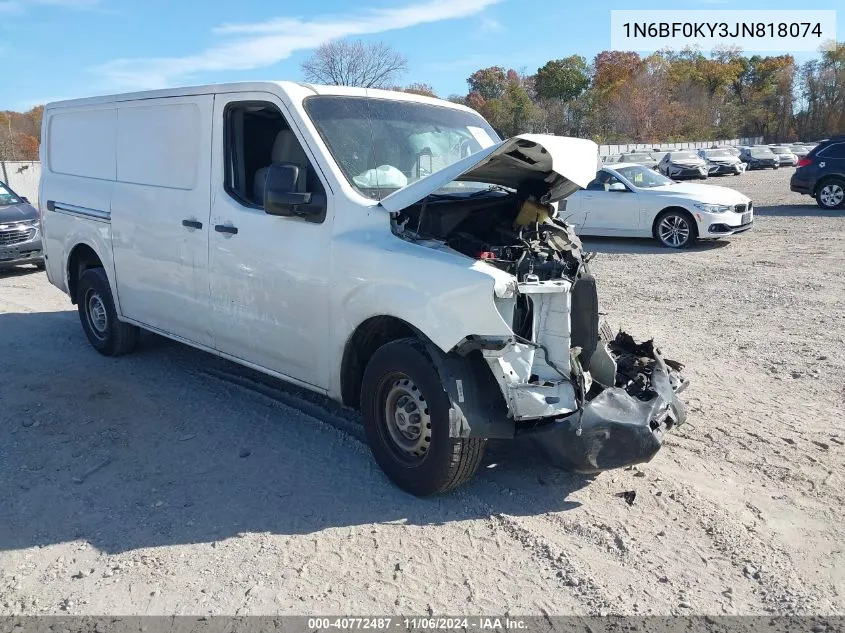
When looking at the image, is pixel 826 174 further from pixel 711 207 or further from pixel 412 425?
pixel 412 425

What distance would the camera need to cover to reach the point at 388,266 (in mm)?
3869

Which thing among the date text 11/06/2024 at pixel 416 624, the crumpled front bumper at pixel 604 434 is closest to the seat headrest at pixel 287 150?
the crumpled front bumper at pixel 604 434

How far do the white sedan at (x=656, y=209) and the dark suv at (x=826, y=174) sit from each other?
21.7 feet

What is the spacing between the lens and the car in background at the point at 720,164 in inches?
1549

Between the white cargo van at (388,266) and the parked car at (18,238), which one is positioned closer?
the white cargo van at (388,266)

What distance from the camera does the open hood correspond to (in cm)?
368

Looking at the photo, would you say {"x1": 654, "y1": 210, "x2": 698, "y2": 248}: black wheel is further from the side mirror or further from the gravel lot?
the side mirror

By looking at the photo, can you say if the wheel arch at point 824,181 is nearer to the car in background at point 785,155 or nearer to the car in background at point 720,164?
the car in background at point 720,164

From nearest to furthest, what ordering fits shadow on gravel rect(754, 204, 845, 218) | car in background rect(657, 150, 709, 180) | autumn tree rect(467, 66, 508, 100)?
shadow on gravel rect(754, 204, 845, 218), car in background rect(657, 150, 709, 180), autumn tree rect(467, 66, 508, 100)

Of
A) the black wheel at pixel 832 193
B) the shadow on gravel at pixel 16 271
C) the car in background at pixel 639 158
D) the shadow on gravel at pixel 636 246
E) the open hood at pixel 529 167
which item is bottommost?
the shadow on gravel at pixel 16 271

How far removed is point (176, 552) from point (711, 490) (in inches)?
114

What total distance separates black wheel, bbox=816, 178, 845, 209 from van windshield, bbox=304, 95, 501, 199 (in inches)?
661

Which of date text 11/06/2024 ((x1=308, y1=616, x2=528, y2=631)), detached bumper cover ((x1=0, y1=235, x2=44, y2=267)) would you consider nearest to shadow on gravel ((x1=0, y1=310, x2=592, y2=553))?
date text 11/06/2024 ((x1=308, y1=616, x2=528, y2=631))

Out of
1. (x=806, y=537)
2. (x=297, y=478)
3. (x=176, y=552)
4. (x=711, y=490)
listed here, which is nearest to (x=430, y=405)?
(x=297, y=478)
